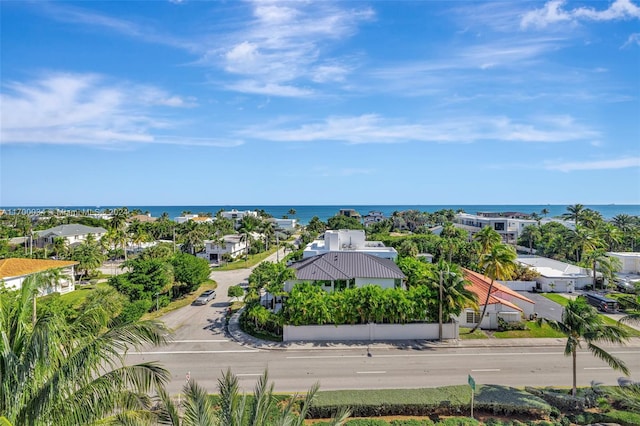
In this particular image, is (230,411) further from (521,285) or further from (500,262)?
(521,285)

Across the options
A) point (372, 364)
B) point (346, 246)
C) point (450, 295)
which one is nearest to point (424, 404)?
point (372, 364)

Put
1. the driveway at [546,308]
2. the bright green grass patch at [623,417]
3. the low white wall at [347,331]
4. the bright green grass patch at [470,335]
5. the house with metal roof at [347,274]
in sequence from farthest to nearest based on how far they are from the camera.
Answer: the driveway at [546,308], the house with metal roof at [347,274], the bright green grass patch at [470,335], the low white wall at [347,331], the bright green grass patch at [623,417]

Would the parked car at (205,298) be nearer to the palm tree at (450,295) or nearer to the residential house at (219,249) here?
the palm tree at (450,295)

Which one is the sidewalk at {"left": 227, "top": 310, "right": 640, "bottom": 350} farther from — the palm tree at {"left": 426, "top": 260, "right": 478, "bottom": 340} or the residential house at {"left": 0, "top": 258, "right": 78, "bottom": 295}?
the residential house at {"left": 0, "top": 258, "right": 78, "bottom": 295}

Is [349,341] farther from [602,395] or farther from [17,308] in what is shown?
[17,308]

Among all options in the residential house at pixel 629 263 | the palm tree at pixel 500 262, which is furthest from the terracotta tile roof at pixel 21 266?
the residential house at pixel 629 263

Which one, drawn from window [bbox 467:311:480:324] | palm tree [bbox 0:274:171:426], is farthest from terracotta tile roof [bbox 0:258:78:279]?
window [bbox 467:311:480:324]
